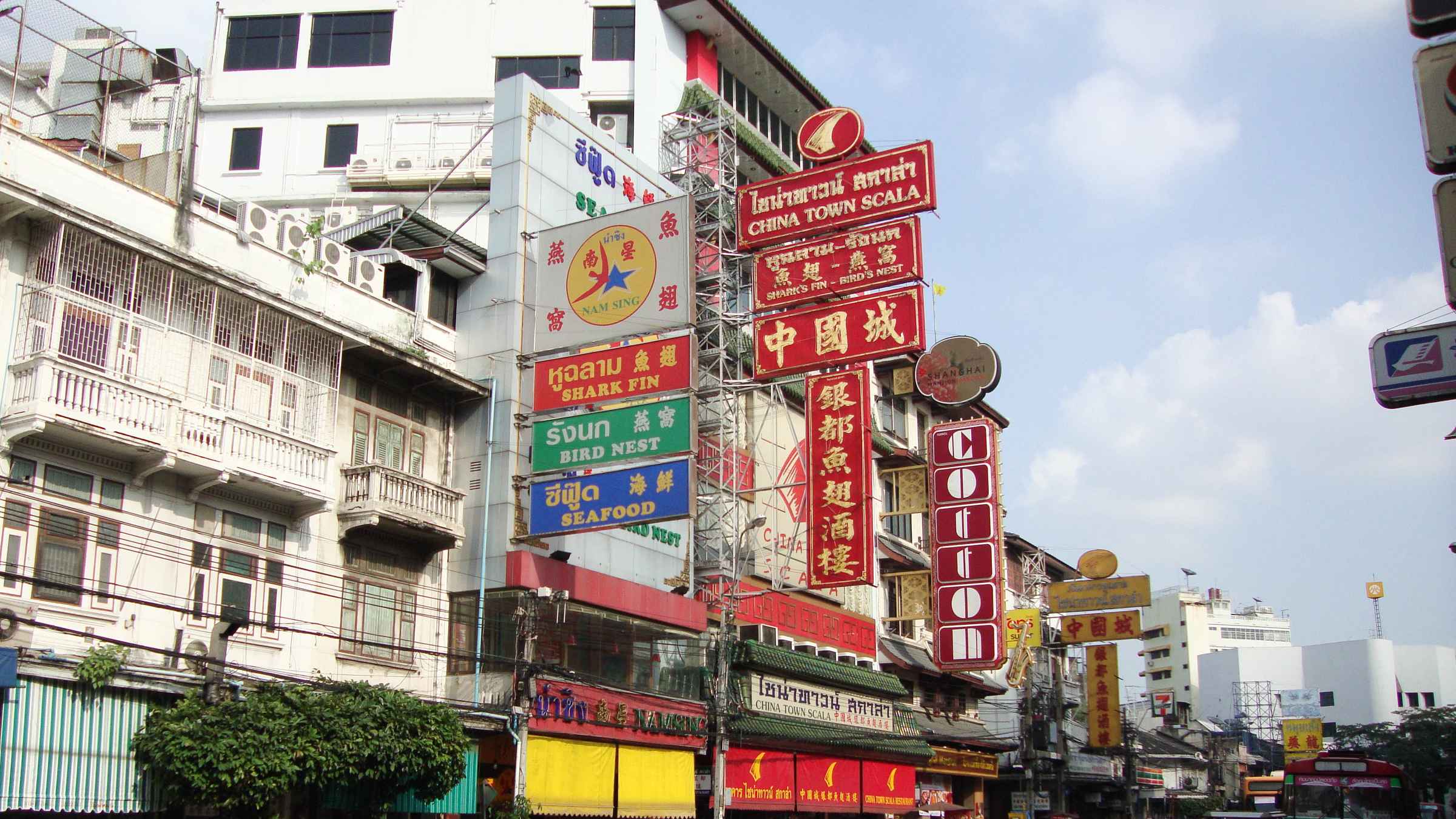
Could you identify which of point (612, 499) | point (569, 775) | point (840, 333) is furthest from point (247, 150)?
point (569, 775)

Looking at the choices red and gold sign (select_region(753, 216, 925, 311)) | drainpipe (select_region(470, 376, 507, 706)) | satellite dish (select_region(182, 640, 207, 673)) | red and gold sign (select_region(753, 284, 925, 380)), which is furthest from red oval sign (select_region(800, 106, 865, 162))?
satellite dish (select_region(182, 640, 207, 673))

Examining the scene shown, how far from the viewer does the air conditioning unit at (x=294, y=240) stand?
81.4 feet

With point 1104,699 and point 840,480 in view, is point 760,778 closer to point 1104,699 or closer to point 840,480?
point 840,480

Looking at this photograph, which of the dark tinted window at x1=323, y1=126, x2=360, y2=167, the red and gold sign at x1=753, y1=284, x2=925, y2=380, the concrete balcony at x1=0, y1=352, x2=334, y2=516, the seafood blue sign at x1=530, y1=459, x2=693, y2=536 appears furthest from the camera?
the dark tinted window at x1=323, y1=126, x2=360, y2=167

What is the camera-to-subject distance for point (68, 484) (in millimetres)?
19719

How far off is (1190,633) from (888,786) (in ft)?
316

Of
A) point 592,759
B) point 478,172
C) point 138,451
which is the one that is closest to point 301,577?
point 138,451

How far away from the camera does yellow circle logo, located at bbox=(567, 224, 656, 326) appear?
2667 cm

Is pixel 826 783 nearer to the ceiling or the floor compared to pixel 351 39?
nearer to the floor

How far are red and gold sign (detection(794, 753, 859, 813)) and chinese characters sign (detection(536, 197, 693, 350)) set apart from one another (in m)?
15.2

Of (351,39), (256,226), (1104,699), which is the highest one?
(351,39)

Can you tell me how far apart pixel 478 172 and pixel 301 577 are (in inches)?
843

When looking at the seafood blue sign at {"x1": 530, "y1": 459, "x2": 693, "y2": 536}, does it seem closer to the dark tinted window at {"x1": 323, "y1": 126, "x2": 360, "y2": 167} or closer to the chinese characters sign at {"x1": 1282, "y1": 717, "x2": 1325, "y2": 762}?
the dark tinted window at {"x1": 323, "y1": 126, "x2": 360, "y2": 167}

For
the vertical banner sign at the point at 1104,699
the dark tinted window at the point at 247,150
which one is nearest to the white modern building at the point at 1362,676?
the vertical banner sign at the point at 1104,699
